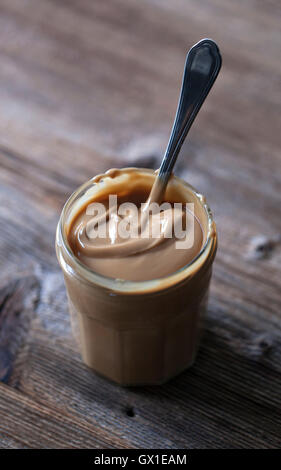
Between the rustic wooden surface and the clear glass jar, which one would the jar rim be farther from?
the rustic wooden surface

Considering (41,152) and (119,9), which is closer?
(41,152)

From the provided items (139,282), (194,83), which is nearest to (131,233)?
(139,282)

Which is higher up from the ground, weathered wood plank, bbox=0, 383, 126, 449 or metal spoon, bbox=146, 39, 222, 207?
metal spoon, bbox=146, 39, 222, 207

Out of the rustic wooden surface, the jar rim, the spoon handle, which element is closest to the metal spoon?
the spoon handle

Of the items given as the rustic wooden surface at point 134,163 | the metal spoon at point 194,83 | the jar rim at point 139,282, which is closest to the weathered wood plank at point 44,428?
the rustic wooden surface at point 134,163

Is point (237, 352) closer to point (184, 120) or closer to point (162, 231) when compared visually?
point (162, 231)

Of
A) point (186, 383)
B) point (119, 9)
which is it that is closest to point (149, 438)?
point (186, 383)

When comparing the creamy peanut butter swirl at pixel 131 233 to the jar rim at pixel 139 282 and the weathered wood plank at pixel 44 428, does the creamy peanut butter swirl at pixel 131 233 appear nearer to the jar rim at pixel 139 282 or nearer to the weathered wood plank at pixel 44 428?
the jar rim at pixel 139 282
